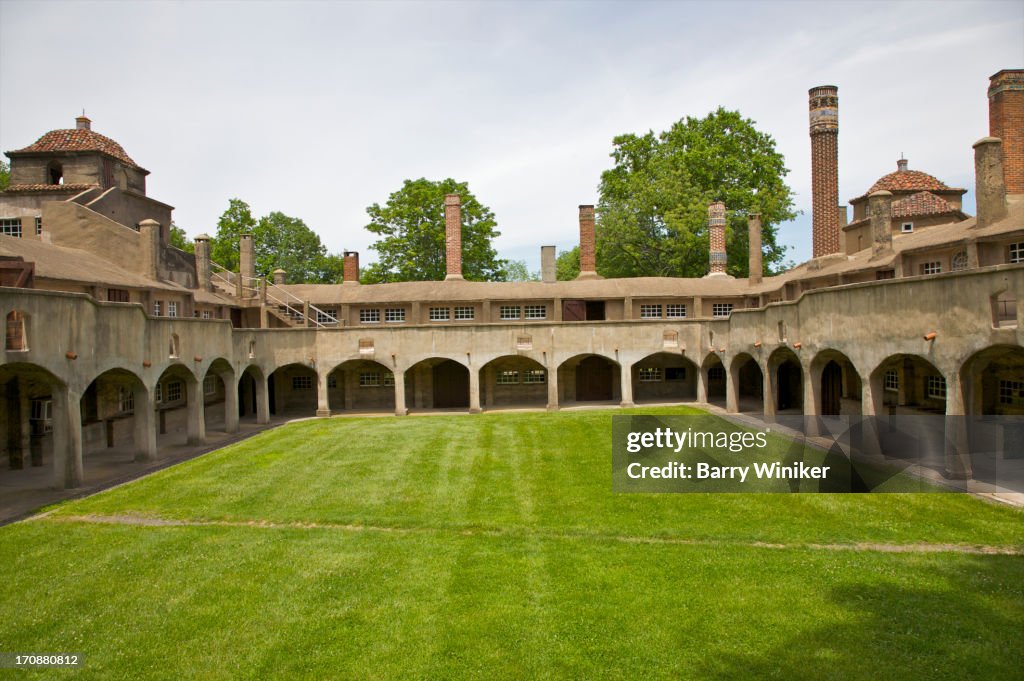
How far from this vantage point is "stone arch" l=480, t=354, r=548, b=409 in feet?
117

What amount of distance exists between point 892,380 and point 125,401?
3065 cm

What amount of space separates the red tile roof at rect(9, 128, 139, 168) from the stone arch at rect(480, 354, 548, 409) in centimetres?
2270

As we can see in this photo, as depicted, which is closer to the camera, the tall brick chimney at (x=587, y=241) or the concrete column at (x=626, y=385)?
the concrete column at (x=626, y=385)

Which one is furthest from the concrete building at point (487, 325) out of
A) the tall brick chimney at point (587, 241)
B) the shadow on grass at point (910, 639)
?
the shadow on grass at point (910, 639)

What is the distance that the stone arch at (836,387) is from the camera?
868 inches

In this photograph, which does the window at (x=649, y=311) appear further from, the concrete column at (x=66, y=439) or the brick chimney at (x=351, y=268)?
the concrete column at (x=66, y=439)

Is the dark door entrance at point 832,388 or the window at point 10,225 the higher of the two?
the window at point 10,225

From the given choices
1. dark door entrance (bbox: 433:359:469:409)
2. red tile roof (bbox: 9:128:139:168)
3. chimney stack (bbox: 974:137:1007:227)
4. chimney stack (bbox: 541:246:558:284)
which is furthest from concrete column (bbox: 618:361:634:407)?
red tile roof (bbox: 9:128:139:168)

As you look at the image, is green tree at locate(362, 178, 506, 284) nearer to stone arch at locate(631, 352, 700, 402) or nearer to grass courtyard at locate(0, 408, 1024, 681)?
stone arch at locate(631, 352, 700, 402)

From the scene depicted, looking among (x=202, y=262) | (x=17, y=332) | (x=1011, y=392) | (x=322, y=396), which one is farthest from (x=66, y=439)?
(x=1011, y=392)

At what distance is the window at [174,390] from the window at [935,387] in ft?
103

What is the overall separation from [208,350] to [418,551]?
16.6m

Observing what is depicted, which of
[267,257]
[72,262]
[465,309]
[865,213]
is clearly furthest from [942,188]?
[267,257]

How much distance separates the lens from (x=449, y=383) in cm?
3641
